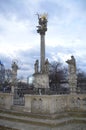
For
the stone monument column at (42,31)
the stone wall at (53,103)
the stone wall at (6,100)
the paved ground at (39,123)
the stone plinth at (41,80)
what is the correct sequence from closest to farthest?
1. the paved ground at (39,123)
2. the stone wall at (53,103)
3. the stone wall at (6,100)
4. the stone plinth at (41,80)
5. the stone monument column at (42,31)

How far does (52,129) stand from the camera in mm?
9617

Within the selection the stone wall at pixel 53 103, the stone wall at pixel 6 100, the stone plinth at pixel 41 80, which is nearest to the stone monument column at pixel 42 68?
the stone plinth at pixel 41 80

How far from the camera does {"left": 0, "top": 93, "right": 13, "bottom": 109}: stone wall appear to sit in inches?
527

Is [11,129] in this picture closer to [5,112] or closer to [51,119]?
[51,119]

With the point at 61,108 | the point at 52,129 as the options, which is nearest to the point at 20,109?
the point at 61,108

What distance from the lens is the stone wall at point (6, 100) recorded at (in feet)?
43.9

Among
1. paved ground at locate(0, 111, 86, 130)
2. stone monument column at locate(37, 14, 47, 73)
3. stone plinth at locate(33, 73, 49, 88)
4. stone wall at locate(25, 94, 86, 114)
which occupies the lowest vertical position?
paved ground at locate(0, 111, 86, 130)

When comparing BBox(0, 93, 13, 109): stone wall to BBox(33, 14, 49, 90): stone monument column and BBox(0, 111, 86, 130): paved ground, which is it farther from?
BBox(33, 14, 49, 90): stone monument column

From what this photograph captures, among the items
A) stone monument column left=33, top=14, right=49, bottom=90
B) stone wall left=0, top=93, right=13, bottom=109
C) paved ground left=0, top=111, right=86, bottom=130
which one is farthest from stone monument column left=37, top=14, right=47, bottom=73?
paved ground left=0, top=111, right=86, bottom=130

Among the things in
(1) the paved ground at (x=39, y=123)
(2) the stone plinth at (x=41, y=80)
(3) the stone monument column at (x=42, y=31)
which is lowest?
(1) the paved ground at (x=39, y=123)

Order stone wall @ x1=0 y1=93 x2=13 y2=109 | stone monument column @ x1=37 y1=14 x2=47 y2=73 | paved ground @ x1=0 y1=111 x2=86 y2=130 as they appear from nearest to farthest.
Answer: paved ground @ x1=0 y1=111 x2=86 y2=130
stone wall @ x1=0 y1=93 x2=13 y2=109
stone monument column @ x1=37 y1=14 x2=47 y2=73

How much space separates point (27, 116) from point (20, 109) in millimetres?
1128

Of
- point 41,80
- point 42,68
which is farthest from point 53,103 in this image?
point 42,68

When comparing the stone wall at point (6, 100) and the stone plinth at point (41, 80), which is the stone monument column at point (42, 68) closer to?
the stone plinth at point (41, 80)
